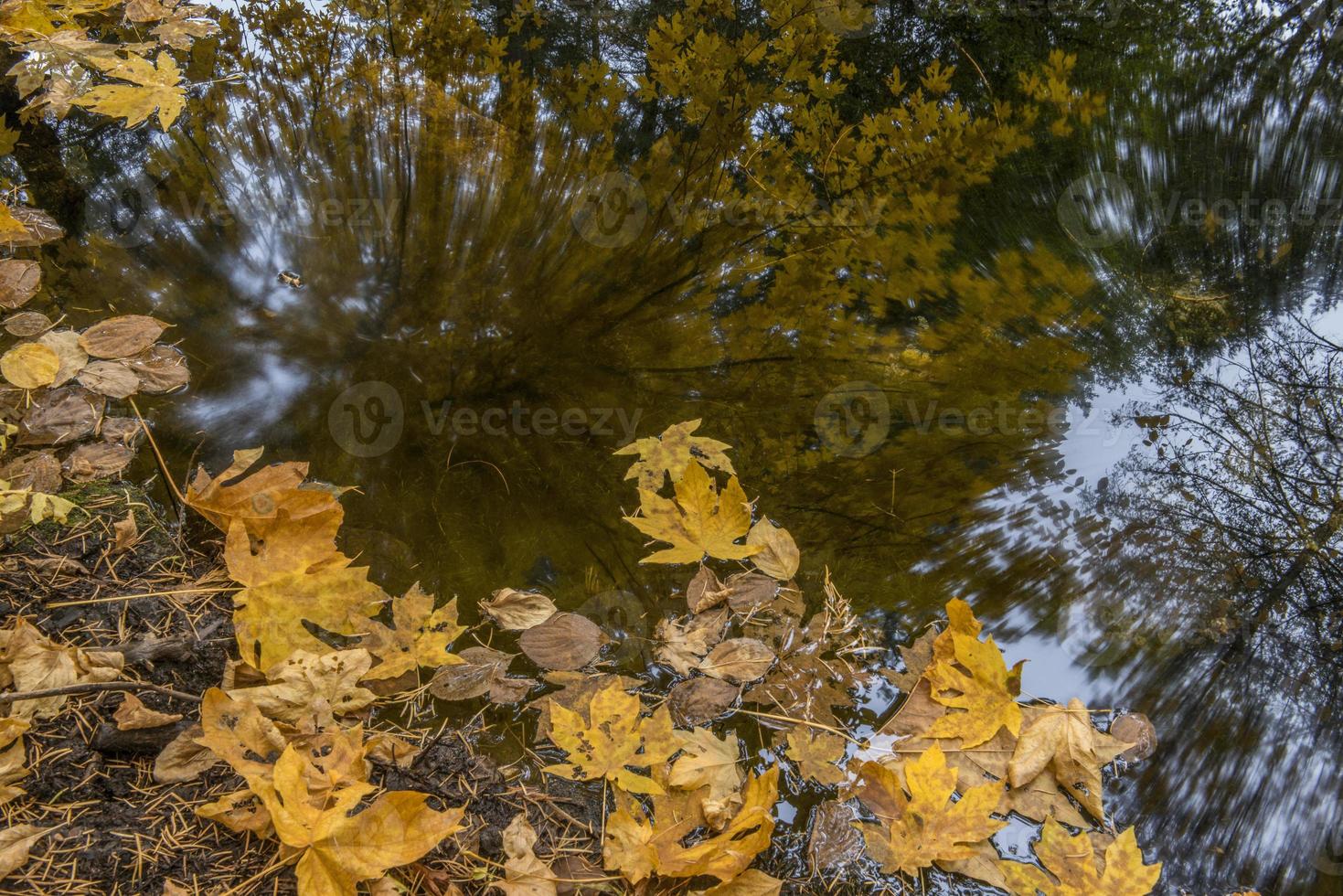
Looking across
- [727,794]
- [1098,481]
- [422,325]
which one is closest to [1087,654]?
[1098,481]

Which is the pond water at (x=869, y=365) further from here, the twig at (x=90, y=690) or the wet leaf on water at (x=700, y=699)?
the twig at (x=90, y=690)

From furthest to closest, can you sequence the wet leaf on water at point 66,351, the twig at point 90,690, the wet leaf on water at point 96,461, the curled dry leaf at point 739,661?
the wet leaf on water at point 66,351
the wet leaf on water at point 96,461
the curled dry leaf at point 739,661
the twig at point 90,690

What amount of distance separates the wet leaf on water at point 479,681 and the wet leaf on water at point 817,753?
443 millimetres

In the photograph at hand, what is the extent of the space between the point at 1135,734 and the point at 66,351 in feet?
7.08

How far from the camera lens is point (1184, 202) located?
6.73 ft

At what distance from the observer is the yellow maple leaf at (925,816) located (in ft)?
3.75

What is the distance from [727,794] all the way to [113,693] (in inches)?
38.5

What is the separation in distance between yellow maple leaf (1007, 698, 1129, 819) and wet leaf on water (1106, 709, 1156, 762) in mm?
20

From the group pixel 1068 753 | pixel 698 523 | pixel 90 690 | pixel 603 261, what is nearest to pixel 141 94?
pixel 603 261

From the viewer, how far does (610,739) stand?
4.02 feet

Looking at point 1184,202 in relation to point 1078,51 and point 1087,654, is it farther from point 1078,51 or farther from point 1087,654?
point 1087,654

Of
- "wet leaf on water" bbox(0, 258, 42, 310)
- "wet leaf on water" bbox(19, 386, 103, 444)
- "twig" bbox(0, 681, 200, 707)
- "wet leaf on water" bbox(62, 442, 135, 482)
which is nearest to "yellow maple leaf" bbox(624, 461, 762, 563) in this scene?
"twig" bbox(0, 681, 200, 707)

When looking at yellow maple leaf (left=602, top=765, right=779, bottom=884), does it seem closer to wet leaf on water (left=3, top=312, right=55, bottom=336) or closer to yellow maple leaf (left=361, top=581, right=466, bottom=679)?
yellow maple leaf (left=361, top=581, right=466, bottom=679)

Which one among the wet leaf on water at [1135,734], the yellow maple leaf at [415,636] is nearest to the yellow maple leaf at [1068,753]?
the wet leaf on water at [1135,734]
